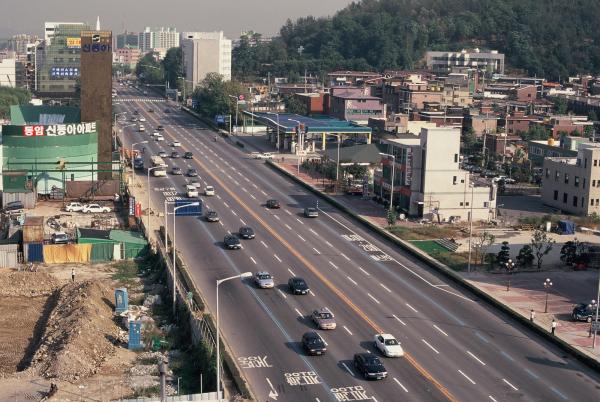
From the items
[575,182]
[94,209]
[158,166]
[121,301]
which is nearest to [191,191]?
[94,209]

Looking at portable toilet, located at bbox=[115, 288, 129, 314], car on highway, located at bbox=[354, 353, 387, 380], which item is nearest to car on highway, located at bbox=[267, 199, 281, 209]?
portable toilet, located at bbox=[115, 288, 129, 314]

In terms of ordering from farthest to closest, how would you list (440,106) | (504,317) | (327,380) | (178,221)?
(440,106) < (178,221) < (504,317) < (327,380)

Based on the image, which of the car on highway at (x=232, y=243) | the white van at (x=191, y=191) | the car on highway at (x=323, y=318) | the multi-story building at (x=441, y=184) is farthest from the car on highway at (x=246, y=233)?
the car on highway at (x=323, y=318)

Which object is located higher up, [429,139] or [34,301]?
[429,139]

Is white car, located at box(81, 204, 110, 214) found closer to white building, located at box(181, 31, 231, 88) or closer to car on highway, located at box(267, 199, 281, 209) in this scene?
car on highway, located at box(267, 199, 281, 209)

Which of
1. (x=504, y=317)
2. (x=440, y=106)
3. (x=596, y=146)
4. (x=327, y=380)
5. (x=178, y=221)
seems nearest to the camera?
(x=327, y=380)

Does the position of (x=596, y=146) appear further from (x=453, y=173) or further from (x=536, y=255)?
(x=536, y=255)

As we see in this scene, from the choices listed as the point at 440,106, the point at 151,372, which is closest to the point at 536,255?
the point at 151,372
